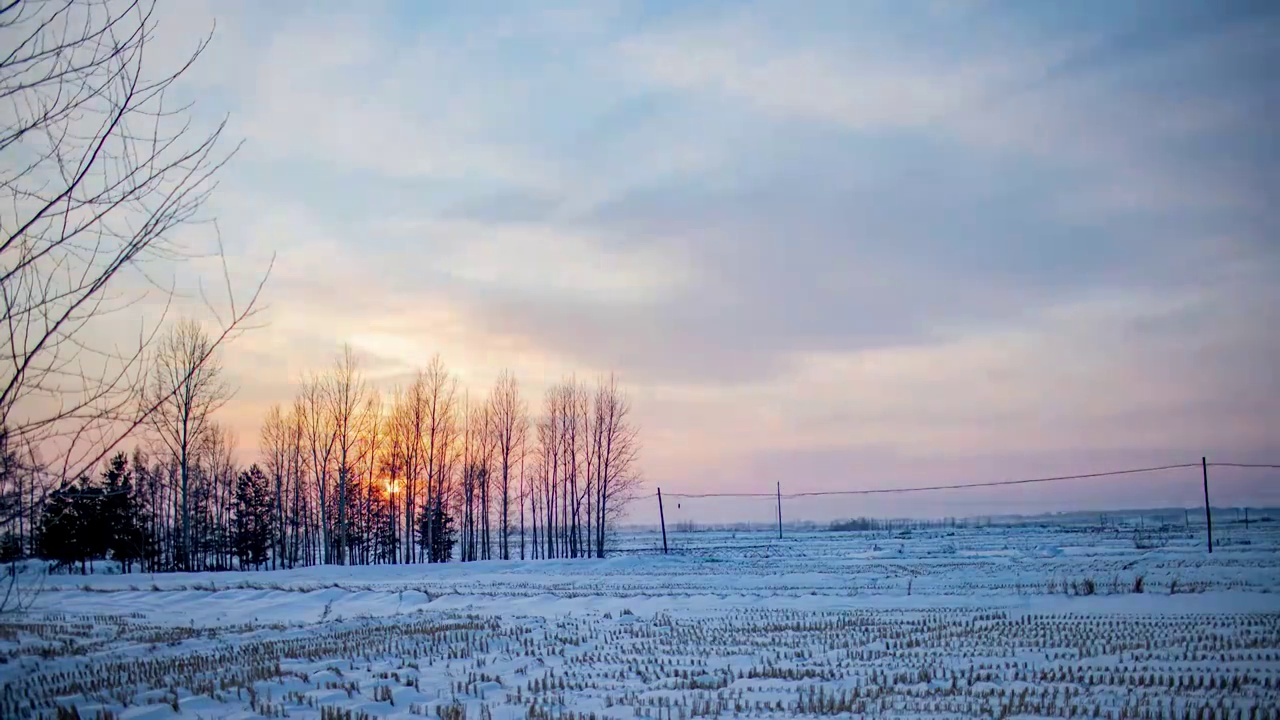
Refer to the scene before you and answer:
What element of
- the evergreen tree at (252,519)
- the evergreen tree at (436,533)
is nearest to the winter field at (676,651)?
the evergreen tree at (436,533)

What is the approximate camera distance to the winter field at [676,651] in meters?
8.67

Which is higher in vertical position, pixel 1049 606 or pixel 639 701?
pixel 639 701

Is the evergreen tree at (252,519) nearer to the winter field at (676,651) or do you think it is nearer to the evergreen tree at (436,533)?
the evergreen tree at (436,533)

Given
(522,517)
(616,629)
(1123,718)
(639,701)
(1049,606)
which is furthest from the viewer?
(522,517)

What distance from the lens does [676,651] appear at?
→ 1271 cm

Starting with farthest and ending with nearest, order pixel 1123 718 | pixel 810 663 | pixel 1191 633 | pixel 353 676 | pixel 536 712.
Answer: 1. pixel 1191 633
2. pixel 810 663
3. pixel 353 676
4. pixel 536 712
5. pixel 1123 718

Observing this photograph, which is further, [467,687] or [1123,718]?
[467,687]

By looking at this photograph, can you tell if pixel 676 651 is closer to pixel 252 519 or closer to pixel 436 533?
pixel 436 533

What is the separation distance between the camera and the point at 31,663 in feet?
37.4

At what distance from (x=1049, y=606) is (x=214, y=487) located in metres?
69.3

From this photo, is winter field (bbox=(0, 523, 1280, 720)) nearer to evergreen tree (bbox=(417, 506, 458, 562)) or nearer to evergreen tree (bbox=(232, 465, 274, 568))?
evergreen tree (bbox=(417, 506, 458, 562))

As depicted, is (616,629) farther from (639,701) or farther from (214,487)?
(214,487)

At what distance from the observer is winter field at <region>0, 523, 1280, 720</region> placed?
867 centimetres

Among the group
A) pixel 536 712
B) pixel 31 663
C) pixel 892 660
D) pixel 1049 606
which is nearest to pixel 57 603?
pixel 31 663
